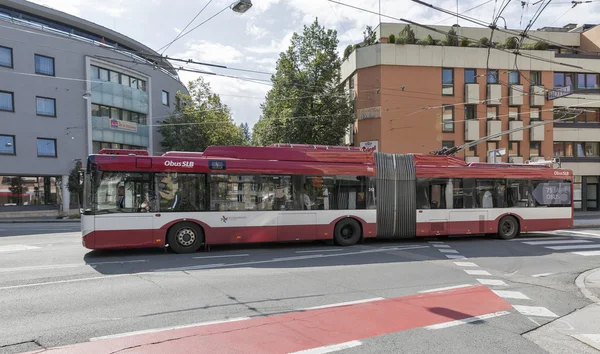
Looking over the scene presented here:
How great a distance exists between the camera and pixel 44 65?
3162cm

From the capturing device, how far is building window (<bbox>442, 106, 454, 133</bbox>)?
31.1 m

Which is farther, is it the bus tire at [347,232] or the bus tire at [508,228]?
the bus tire at [508,228]

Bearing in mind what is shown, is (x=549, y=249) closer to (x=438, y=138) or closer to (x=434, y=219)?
(x=434, y=219)

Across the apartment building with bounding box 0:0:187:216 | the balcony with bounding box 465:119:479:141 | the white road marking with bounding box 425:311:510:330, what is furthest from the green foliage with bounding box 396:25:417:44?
the white road marking with bounding box 425:311:510:330

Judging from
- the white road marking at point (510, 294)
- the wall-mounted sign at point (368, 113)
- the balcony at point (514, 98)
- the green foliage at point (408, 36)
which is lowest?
the white road marking at point (510, 294)

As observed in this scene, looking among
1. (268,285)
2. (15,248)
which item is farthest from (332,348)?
(15,248)

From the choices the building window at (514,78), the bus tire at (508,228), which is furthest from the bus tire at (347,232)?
the building window at (514,78)

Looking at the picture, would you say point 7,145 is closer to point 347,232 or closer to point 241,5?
point 241,5

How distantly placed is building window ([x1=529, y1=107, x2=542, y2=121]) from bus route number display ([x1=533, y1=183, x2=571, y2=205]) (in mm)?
19256

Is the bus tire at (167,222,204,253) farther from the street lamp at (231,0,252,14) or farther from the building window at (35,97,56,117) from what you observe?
the building window at (35,97,56,117)

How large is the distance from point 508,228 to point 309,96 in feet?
54.6

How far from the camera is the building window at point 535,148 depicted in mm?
32938

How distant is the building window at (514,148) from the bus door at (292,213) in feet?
85.1

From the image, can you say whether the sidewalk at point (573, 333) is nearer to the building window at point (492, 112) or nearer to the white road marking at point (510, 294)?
the white road marking at point (510, 294)
